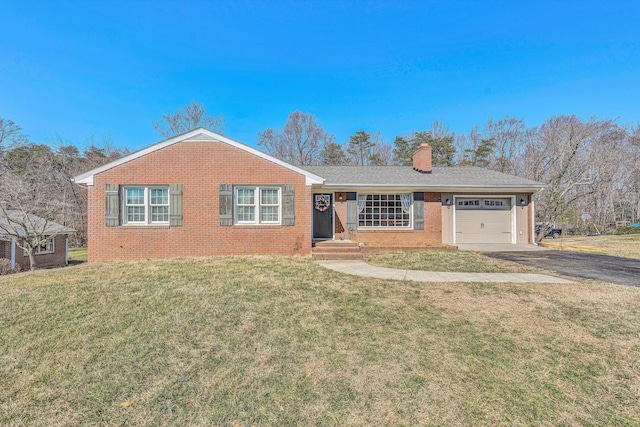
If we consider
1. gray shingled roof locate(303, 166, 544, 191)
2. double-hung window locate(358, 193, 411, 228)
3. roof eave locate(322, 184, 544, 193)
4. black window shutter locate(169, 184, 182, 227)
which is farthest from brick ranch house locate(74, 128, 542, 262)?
double-hung window locate(358, 193, 411, 228)

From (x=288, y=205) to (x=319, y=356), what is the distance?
7.38m

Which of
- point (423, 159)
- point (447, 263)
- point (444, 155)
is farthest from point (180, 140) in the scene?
point (444, 155)

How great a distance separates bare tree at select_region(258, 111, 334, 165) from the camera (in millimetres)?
Result: 30094

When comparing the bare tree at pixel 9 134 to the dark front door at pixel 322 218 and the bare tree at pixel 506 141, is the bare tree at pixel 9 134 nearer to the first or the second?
the dark front door at pixel 322 218

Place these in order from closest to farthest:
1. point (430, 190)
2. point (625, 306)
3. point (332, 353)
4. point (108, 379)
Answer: point (108, 379), point (332, 353), point (625, 306), point (430, 190)

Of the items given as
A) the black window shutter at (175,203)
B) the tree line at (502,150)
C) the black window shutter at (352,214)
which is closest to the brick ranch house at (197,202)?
the black window shutter at (175,203)

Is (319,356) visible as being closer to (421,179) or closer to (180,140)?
(180,140)

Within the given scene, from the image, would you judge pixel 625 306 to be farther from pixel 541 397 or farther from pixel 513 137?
pixel 513 137

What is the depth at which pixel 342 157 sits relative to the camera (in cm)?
3027

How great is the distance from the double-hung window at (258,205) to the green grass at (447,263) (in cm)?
372

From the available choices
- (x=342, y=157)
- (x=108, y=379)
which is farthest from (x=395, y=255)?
(x=342, y=157)

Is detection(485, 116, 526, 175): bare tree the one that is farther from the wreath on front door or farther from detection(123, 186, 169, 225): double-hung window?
detection(123, 186, 169, 225): double-hung window

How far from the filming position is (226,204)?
10188 millimetres

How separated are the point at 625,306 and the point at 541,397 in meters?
3.68
